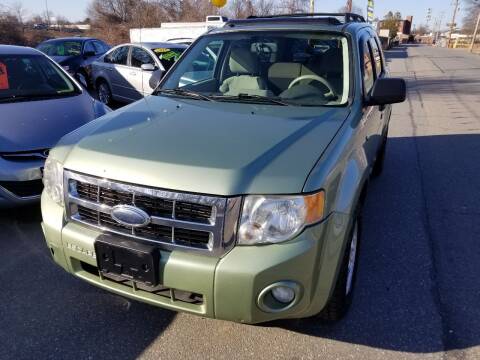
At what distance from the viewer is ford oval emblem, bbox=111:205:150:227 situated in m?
2.11

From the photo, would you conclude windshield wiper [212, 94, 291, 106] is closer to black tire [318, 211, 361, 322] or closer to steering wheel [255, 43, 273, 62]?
steering wheel [255, 43, 273, 62]

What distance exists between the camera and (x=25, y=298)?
2.88 m

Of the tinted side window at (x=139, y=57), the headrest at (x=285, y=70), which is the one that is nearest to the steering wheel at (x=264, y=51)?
the headrest at (x=285, y=70)

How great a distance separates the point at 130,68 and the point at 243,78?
21.8 ft

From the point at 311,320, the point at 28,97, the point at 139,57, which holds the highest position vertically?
the point at 139,57

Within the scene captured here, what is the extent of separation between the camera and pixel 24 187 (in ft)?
12.3

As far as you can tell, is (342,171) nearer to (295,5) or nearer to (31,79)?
(31,79)

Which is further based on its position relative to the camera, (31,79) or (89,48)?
(89,48)

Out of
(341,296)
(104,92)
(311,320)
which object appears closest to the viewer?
(341,296)

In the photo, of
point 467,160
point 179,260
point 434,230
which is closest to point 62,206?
point 179,260

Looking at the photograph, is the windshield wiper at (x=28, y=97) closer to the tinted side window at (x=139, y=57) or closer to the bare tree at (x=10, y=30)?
the tinted side window at (x=139, y=57)

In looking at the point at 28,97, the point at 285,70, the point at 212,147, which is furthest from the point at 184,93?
the point at 28,97

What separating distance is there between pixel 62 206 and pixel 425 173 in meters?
4.79

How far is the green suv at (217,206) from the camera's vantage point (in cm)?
199
